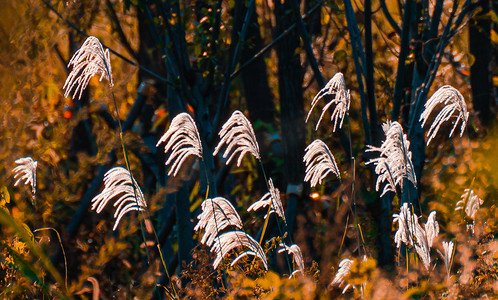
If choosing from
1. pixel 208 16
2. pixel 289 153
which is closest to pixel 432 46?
pixel 289 153

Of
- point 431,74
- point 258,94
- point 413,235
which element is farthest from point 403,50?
point 258,94

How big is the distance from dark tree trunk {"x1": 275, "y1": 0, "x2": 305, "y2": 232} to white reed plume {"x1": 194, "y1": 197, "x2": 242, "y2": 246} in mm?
1522

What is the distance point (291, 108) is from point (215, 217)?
1794 mm

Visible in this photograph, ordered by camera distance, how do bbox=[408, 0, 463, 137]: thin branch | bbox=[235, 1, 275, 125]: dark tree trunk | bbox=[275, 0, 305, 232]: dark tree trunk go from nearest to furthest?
bbox=[408, 0, 463, 137]: thin branch → bbox=[275, 0, 305, 232]: dark tree trunk → bbox=[235, 1, 275, 125]: dark tree trunk

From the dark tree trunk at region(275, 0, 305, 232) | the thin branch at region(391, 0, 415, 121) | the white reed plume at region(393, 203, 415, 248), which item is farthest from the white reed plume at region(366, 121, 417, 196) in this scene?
the dark tree trunk at region(275, 0, 305, 232)

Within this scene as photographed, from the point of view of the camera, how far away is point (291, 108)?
377cm

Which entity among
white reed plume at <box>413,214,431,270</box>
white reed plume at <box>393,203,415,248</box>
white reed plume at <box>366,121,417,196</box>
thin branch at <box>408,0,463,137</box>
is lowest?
white reed plume at <box>413,214,431,270</box>

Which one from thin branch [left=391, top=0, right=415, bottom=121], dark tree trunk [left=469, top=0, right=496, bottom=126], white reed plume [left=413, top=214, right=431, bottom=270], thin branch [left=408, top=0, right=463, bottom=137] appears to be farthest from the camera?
dark tree trunk [left=469, top=0, right=496, bottom=126]

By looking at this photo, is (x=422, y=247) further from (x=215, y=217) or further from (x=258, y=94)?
(x=258, y=94)

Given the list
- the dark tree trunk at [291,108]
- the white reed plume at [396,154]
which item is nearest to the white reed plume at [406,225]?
the white reed plume at [396,154]

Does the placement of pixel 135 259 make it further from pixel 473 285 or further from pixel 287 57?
pixel 473 285

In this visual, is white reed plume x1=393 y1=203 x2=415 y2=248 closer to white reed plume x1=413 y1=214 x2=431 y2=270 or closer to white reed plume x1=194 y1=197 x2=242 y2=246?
white reed plume x1=413 y1=214 x2=431 y2=270

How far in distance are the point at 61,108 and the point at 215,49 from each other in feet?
7.40

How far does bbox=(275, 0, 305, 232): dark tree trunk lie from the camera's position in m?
3.69
